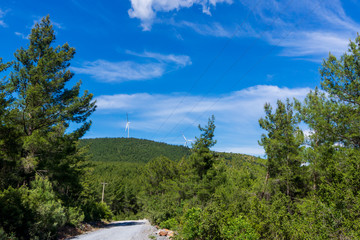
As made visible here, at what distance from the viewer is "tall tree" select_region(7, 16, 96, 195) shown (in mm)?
16672

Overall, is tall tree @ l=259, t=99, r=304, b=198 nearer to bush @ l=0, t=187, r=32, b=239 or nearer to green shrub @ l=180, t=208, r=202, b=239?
green shrub @ l=180, t=208, r=202, b=239

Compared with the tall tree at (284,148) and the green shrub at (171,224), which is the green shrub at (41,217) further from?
the tall tree at (284,148)

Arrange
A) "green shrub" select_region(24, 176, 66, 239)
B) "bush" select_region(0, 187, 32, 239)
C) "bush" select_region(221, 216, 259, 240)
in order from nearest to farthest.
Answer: "bush" select_region(221, 216, 259, 240)
"bush" select_region(0, 187, 32, 239)
"green shrub" select_region(24, 176, 66, 239)

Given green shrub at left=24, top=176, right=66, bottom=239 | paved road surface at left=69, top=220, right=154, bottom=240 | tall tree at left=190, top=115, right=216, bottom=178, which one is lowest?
paved road surface at left=69, top=220, right=154, bottom=240

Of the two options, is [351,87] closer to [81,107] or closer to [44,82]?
[81,107]

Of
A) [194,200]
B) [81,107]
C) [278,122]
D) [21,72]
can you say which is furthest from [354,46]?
[21,72]

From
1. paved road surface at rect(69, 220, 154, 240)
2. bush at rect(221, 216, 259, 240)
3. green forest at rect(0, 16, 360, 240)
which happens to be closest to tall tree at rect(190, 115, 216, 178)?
green forest at rect(0, 16, 360, 240)

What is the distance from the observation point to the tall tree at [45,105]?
1667 centimetres

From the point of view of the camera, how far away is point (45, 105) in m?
18.7

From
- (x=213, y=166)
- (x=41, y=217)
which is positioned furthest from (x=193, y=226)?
(x=213, y=166)

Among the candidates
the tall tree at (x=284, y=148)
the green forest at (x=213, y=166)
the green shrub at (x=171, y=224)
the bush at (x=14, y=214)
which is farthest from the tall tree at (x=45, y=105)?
the tall tree at (x=284, y=148)

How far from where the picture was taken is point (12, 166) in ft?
52.0

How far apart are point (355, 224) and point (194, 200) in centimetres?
1720

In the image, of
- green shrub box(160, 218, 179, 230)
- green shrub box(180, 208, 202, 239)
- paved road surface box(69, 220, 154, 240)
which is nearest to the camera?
green shrub box(180, 208, 202, 239)
